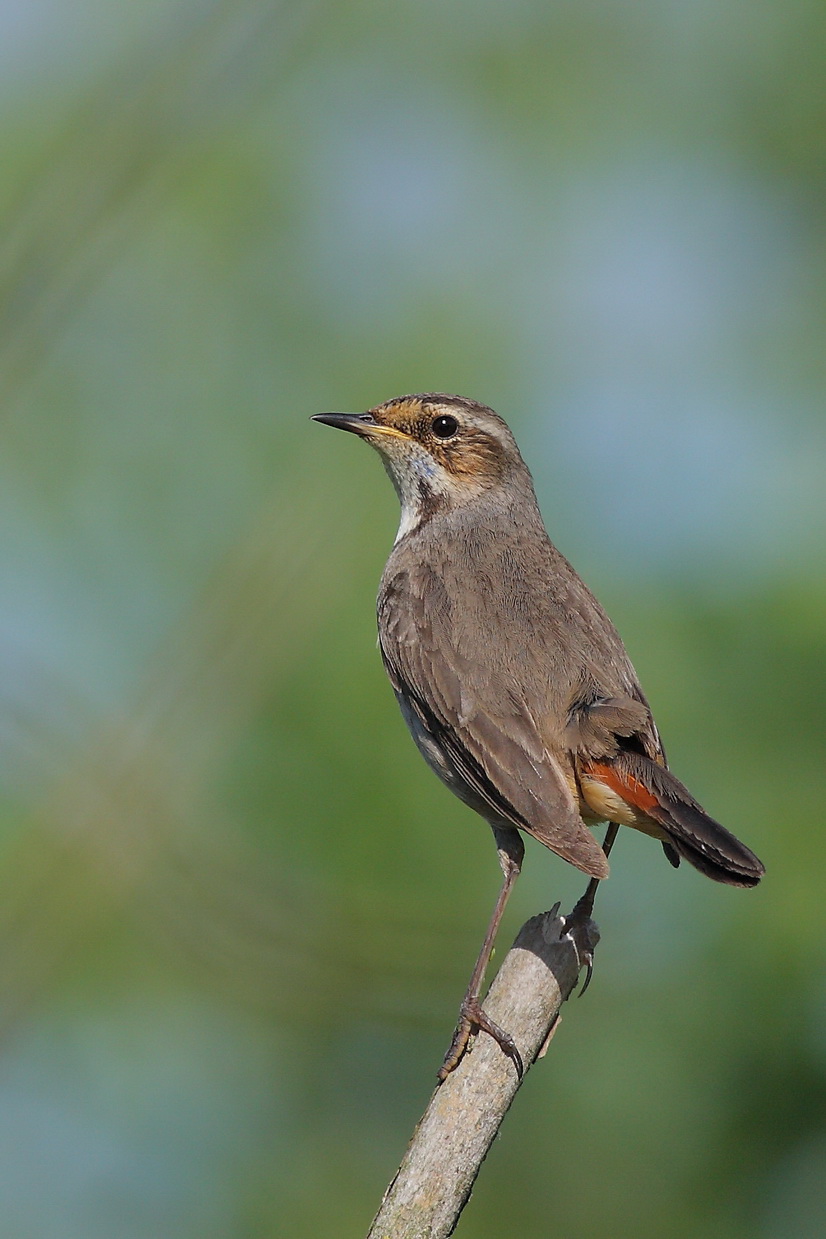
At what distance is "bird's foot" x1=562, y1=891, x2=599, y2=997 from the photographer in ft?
13.0

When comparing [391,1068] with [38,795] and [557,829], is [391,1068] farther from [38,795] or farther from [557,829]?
[557,829]

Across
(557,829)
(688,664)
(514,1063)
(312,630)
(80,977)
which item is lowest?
(80,977)

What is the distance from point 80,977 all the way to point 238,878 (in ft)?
5.03

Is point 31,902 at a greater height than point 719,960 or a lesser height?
lesser

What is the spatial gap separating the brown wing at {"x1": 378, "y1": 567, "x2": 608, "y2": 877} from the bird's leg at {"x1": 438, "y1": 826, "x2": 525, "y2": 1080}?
19 centimetres

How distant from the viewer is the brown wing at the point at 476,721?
415cm

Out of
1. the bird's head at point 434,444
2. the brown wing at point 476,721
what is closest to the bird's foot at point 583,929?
the brown wing at point 476,721

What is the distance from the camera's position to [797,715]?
33.0ft

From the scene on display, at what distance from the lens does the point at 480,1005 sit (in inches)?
157

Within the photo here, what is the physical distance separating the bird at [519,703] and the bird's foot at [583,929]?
0.6 inches

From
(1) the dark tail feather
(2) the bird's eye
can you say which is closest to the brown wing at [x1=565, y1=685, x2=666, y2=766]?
(1) the dark tail feather

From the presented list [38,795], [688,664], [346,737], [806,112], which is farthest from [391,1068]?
[806,112]

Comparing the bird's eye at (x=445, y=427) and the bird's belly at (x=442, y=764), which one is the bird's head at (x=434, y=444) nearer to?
the bird's eye at (x=445, y=427)

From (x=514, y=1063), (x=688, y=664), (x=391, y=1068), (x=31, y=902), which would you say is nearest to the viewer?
(x=514, y=1063)
